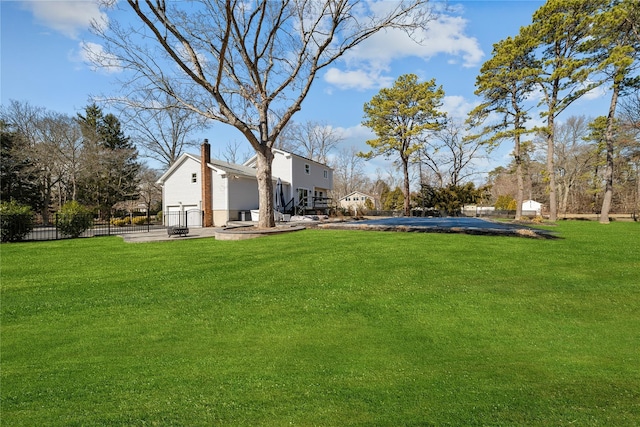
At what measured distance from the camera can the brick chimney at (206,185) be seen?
71.9 feet

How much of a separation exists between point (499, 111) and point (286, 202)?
1800cm

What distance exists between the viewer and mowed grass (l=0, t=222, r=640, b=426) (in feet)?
8.59

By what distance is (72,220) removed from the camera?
47.6 feet

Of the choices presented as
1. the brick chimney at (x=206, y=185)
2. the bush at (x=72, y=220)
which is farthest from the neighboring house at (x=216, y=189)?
the bush at (x=72, y=220)

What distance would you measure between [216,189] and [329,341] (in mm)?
19870

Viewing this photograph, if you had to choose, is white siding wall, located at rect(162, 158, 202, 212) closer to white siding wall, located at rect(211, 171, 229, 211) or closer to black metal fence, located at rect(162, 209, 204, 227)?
black metal fence, located at rect(162, 209, 204, 227)

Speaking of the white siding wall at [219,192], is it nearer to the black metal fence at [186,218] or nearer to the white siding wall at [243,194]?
the white siding wall at [243,194]

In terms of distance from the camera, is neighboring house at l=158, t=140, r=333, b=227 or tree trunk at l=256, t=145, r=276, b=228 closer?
tree trunk at l=256, t=145, r=276, b=228

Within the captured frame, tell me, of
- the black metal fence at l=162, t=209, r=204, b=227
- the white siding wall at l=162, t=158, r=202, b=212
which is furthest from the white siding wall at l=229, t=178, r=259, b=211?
the white siding wall at l=162, t=158, r=202, b=212

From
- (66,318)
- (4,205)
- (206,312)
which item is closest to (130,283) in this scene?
(66,318)

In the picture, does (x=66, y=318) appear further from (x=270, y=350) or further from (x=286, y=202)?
(x=286, y=202)

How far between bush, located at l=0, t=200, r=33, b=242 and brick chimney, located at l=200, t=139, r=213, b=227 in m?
9.44

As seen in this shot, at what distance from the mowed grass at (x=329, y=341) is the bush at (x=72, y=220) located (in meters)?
7.88

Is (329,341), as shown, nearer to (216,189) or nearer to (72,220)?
(72,220)
